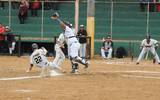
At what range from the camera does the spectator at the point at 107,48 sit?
1367 inches

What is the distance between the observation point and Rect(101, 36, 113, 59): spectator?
34719 millimetres

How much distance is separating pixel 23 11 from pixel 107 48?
20.1 ft

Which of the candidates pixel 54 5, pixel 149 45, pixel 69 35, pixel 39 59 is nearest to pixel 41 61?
pixel 39 59

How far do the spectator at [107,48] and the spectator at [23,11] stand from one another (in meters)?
5.55

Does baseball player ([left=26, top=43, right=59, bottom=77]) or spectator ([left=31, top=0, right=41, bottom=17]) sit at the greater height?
spectator ([left=31, top=0, right=41, bottom=17])

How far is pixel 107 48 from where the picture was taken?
1373 inches

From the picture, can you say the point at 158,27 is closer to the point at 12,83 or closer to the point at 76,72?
the point at 76,72

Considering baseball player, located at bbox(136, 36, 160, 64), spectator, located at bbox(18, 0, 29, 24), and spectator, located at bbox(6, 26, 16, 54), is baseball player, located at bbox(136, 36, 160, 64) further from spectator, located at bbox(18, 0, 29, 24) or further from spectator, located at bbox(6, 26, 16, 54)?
spectator, located at bbox(18, 0, 29, 24)

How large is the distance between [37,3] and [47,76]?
1690cm

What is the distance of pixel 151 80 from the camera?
21047 millimetres

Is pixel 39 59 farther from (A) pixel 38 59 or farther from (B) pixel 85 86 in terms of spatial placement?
(B) pixel 85 86

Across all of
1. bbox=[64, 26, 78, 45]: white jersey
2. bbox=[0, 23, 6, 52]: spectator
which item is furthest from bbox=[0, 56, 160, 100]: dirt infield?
bbox=[0, 23, 6, 52]: spectator

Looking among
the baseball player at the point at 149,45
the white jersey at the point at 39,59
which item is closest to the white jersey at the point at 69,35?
the white jersey at the point at 39,59

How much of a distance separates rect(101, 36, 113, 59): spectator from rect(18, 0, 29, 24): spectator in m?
5.55
